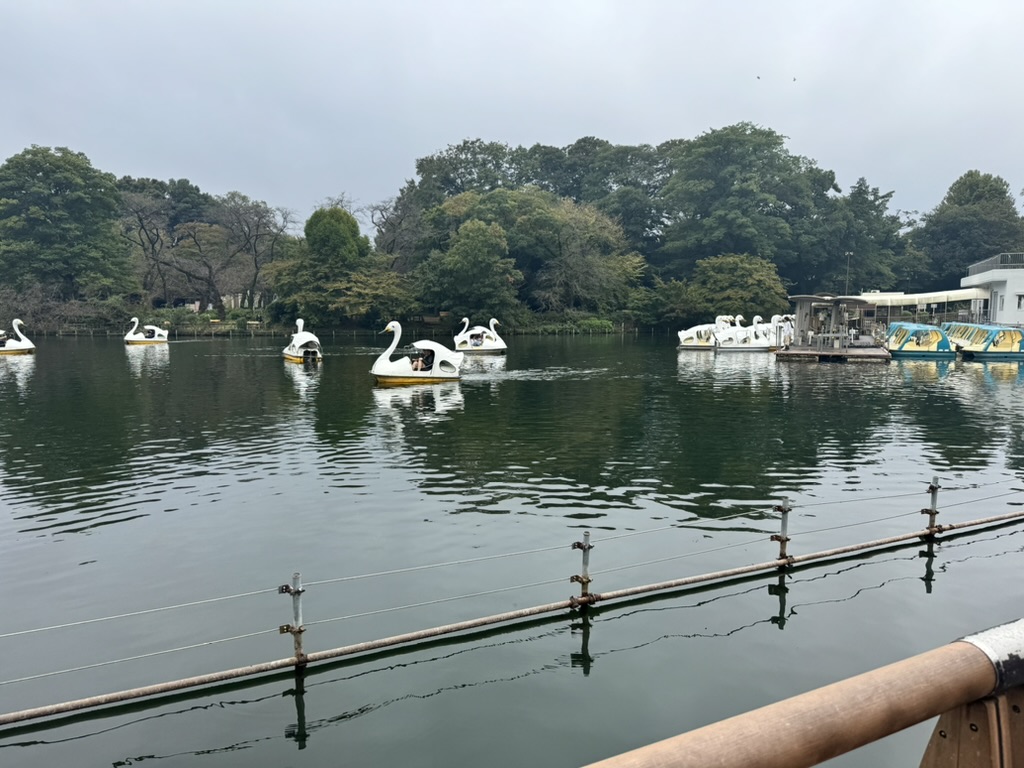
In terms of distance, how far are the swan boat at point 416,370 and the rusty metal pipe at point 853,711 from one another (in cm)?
2393

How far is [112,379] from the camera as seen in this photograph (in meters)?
27.7

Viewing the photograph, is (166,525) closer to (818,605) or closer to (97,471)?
(97,471)

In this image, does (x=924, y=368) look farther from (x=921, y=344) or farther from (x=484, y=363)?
(x=484, y=363)

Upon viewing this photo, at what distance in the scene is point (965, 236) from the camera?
6488 centimetres

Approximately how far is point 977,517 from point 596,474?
5.75m

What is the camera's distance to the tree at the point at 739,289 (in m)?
55.7

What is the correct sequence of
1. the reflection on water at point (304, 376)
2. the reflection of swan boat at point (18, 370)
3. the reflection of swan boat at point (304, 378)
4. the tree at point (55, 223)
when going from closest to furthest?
the reflection on water at point (304, 376) < the reflection of swan boat at point (304, 378) < the reflection of swan boat at point (18, 370) < the tree at point (55, 223)

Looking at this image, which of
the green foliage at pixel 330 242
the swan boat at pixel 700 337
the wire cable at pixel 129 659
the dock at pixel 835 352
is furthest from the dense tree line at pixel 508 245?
the wire cable at pixel 129 659

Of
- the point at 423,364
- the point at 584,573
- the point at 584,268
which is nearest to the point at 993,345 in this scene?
the point at 584,268

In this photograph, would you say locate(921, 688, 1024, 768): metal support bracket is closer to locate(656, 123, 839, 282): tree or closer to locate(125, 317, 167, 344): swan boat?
locate(125, 317, 167, 344): swan boat

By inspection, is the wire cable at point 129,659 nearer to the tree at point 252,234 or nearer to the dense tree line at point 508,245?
the dense tree line at point 508,245

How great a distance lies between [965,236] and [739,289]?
2487 cm

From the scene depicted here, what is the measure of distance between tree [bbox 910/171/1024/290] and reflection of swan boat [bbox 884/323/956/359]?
105 ft

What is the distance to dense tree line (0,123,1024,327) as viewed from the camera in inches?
2186
